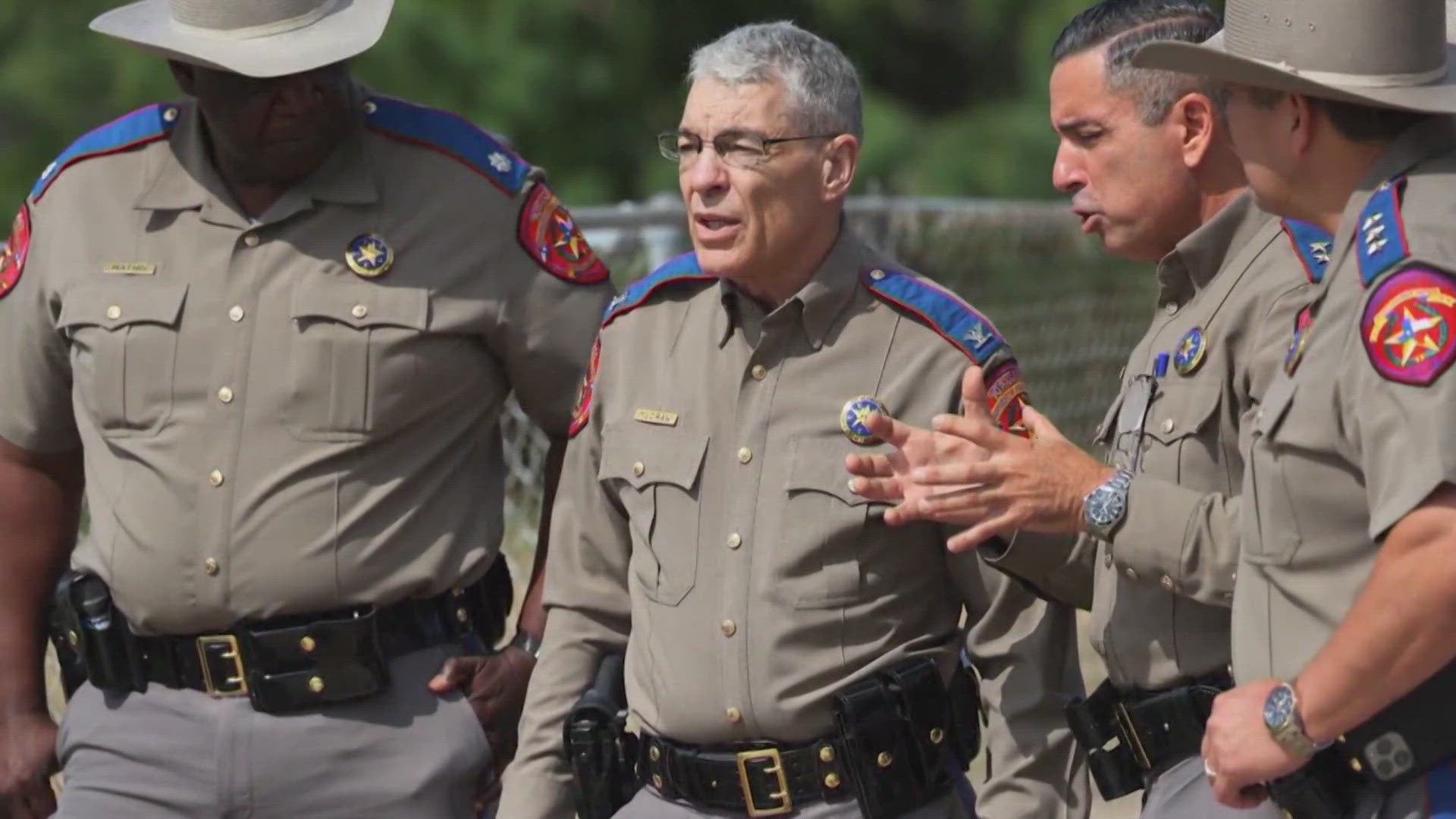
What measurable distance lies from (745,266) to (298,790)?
1.28m

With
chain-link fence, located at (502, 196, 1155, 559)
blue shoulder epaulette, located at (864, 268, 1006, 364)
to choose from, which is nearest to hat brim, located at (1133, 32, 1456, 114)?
blue shoulder epaulette, located at (864, 268, 1006, 364)

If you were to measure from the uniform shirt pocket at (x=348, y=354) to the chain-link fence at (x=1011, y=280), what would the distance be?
9.70 ft

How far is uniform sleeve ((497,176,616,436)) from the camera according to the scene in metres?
4.48

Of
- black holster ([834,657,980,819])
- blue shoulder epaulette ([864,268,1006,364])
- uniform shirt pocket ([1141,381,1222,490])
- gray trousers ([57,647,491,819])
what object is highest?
blue shoulder epaulette ([864,268,1006,364])

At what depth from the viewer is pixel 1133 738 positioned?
378cm

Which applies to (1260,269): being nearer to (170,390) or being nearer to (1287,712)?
(1287,712)

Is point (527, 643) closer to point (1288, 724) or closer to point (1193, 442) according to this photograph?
point (1193, 442)

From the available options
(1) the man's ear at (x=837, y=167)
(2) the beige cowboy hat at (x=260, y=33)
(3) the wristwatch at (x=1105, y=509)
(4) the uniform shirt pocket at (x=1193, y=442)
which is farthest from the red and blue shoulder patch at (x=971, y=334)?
(2) the beige cowboy hat at (x=260, y=33)

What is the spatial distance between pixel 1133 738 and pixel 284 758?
1.55 metres

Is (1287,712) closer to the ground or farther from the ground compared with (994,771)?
farther from the ground

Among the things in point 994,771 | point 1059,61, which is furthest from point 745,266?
point 994,771

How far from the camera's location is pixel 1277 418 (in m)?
3.23

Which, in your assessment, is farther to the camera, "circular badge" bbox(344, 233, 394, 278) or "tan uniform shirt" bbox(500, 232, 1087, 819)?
"circular badge" bbox(344, 233, 394, 278)

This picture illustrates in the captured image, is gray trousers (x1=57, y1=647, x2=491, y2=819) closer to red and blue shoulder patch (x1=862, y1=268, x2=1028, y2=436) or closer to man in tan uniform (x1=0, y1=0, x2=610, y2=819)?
man in tan uniform (x1=0, y1=0, x2=610, y2=819)
